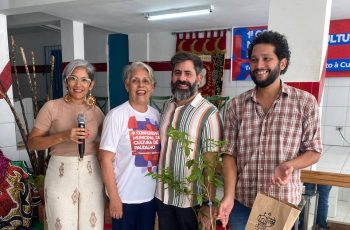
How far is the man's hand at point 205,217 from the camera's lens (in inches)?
56.0

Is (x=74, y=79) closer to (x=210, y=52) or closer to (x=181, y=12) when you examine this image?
(x=181, y=12)

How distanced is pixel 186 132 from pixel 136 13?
297 centimetres

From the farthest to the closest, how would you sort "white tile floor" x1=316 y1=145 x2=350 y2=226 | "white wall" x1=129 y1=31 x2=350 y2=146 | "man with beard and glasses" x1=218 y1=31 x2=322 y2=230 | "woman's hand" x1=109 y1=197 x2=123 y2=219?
"white wall" x1=129 y1=31 x2=350 y2=146
"white tile floor" x1=316 y1=145 x2=350 y2=226
"woman's hand" x1=109 y1=197 x2=123 y2=219
"man with beard and glasses" x1=218 y1=31 x2=322 y2=230

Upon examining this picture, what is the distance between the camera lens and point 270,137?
1.34 metres

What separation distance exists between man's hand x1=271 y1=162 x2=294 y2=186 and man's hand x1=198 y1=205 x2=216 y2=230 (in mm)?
348

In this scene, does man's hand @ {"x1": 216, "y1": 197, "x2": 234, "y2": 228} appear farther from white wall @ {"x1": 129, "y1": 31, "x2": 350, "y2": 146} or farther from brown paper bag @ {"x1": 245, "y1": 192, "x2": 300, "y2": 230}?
white wall @ {"x1": 129, "y1": 31, "x2": 350, "y2": 146}

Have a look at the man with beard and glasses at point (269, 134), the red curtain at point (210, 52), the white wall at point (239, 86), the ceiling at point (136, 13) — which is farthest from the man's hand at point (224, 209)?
the red curtain at point (210, 52)

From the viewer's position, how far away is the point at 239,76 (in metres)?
4.94

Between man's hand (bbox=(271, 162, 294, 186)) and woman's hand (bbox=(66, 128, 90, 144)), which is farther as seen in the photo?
woman's hand (bbox=(66, 128, 90, 144))

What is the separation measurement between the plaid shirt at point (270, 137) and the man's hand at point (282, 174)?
89 mm

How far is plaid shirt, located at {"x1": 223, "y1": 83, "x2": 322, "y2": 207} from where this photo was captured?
1311 mm

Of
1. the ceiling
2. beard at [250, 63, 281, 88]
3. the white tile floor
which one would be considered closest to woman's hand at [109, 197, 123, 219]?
beard at [250, 63, 281, 88]

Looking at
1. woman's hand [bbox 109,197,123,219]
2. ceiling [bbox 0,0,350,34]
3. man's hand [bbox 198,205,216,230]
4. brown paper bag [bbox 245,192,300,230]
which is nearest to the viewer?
brown paper bag [bbox 245,192,300,230]

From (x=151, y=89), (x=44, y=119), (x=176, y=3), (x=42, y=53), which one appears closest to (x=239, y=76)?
(x=176, y=3)
